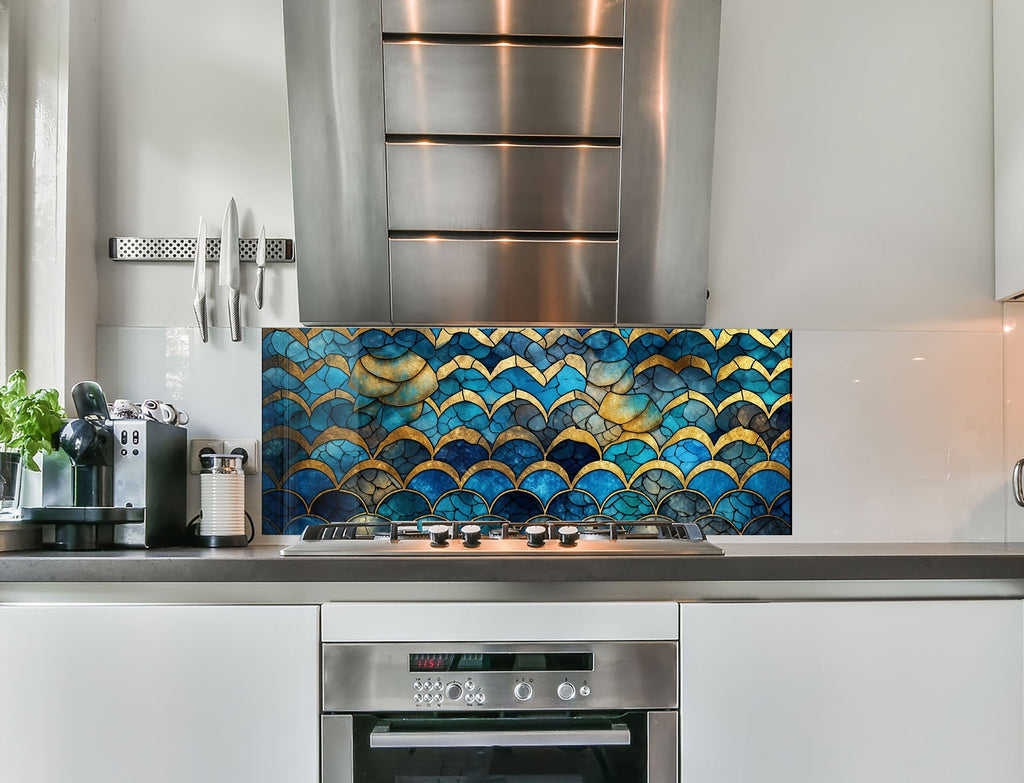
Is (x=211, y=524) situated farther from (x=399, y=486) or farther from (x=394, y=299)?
(x=394, y=299)

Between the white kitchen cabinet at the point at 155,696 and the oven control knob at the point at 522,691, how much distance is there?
1.18 ft

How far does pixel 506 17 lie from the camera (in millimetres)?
1872

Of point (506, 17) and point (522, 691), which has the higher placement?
point (506, 17)

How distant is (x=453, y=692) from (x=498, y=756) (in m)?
0.15

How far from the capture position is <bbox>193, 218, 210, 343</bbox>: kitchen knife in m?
2.04

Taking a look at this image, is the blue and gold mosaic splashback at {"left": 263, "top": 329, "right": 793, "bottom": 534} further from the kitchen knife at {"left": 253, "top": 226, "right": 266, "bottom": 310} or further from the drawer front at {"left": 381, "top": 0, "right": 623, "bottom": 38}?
the drawer front at {"left": 381, "top": 0, "right": 623, "bottom": 38}

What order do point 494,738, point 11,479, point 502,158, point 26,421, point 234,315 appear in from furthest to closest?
point 234,315
point 502,158
point 11,479
point 26,421
point 494,738

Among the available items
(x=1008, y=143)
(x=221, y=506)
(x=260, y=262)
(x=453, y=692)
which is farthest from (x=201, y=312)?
(x=1008, y=143)

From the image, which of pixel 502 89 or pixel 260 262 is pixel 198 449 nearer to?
pixel 260 262

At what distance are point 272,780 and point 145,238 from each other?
129 cm

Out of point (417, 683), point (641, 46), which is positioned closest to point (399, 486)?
point (417, 683)

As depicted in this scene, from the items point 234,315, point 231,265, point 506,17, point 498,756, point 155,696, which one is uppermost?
point 506,17

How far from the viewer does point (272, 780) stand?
1.52 meters

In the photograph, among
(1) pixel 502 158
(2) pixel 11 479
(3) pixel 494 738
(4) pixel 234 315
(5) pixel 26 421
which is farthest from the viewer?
(4) pixel 234 315
